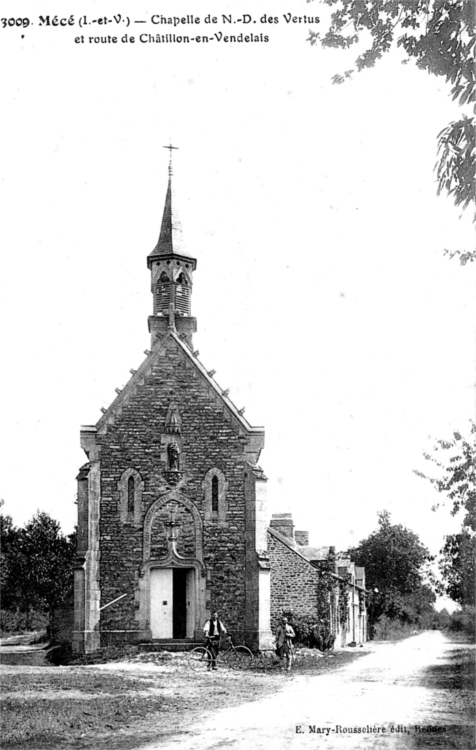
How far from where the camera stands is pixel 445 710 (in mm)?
15305

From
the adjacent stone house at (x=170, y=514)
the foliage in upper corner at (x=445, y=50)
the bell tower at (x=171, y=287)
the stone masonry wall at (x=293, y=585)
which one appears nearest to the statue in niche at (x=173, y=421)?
the adjacent stone house at (x=170, y=514)

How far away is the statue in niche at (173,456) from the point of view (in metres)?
29.9

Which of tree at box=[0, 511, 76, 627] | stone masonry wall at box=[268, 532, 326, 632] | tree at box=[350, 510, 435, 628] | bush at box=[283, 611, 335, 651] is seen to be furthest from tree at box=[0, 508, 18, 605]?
tree at box=[350, 510, 435, 628]

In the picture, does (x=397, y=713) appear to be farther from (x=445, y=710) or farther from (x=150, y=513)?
(x=150, y=513)

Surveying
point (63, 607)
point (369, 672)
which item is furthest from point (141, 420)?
point (369, 672)

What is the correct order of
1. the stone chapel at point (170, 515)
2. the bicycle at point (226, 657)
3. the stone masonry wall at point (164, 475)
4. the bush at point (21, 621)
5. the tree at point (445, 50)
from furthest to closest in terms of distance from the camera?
the bush at point (21, 621) → the stone masonry wall at point (164, 475) → the stone chapel at point (170, 515) → the bicycle at point (226, 657) → the tree at point (445, 50)

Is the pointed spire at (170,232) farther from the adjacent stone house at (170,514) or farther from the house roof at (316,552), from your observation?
the house roof at (316,552)

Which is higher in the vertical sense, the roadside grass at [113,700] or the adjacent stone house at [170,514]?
the adjacent stone house at [170,514]

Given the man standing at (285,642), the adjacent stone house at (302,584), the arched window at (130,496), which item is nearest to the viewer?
the man standing at (285,642)

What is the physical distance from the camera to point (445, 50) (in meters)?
10.5

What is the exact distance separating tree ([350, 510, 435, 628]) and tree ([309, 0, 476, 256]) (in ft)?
201

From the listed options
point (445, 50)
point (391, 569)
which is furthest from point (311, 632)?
point (391, 569)

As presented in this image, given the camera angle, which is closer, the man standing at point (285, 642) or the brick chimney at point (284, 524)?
the man standing at point (285, 642)

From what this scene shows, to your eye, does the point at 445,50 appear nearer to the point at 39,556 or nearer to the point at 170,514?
the point at 170,514
